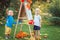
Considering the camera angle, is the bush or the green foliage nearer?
the bush

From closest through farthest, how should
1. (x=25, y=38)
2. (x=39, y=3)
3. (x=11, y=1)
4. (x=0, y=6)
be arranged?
(x=25, y=38) < (x=0, y=6) < (x=11, y=1) < (x=39, y=3)

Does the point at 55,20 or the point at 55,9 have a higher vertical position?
the point at 55,9

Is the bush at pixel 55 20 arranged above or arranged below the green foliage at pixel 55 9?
below

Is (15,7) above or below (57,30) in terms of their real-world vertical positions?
above

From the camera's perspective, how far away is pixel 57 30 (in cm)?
1109

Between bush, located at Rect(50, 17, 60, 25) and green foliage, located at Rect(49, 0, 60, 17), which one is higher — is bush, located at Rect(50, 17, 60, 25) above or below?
below

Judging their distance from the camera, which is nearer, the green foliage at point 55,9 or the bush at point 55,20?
the bush at point 55,20

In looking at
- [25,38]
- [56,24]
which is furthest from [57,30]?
[25,38]

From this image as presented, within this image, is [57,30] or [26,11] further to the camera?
[57,30]

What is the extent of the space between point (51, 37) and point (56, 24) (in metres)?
3.50

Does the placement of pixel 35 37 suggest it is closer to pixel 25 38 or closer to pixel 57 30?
pixel 25 38

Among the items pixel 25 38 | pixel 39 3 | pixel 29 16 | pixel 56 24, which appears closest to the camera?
pixel 29 16

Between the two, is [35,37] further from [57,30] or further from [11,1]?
[11,1]

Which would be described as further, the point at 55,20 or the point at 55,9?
the point at 55,9
